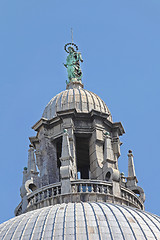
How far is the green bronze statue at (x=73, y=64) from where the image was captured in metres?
50.0

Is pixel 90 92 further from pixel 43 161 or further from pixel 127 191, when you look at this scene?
pixel 127 191

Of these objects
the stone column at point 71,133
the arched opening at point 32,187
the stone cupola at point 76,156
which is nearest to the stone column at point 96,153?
the stone cupola at point 76,156

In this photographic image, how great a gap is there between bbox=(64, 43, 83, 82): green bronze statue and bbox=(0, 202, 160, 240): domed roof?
1624 cm

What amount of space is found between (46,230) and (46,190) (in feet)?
22.7

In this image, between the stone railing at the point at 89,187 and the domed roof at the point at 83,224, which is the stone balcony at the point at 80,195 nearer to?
the stone railing at the point at 89,187

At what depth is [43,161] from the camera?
44344mm

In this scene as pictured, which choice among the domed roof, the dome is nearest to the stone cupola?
the dome

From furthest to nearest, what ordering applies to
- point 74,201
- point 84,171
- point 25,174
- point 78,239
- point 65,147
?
1. point 84,171
2. point 25,174
3. point 65,147
4. point 74,201
5. point 78,239

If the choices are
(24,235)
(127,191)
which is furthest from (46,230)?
(127,191)

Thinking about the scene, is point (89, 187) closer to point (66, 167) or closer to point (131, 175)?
point (66, 167)

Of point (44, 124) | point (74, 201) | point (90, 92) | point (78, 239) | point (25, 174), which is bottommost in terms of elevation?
point (78, 239)

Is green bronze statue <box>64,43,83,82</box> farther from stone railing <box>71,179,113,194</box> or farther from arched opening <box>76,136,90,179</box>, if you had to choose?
stone railing <box>71,179,113,194</box>

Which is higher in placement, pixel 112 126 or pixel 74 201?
pixel 112 126

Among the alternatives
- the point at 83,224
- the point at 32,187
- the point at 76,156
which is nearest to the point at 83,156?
the point at 76,156
